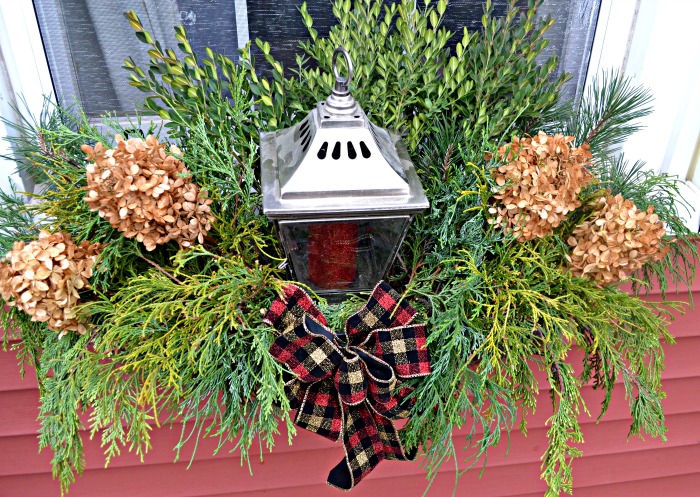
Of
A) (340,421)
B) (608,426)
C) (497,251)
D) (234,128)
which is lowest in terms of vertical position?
(608,426)

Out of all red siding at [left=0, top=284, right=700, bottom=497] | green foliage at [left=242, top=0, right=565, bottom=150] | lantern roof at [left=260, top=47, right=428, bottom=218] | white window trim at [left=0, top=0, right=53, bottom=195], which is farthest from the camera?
red siding at [left=0, top=284, right=700, bottom=497]

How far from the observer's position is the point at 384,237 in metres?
0.84

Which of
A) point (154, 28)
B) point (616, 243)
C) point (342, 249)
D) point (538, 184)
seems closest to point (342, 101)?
point (342, 249)

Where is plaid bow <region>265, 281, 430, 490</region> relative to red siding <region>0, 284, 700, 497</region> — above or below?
above

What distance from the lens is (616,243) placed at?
0.87 m

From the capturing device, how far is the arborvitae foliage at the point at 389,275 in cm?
84

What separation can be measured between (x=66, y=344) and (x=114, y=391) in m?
0.12

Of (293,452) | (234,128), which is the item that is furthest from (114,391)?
(293,452)

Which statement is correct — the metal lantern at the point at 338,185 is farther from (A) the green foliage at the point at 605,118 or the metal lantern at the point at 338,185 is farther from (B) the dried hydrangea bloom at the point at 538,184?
(A) the green foliage at the point at 605,118

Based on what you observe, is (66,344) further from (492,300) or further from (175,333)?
(492,300)

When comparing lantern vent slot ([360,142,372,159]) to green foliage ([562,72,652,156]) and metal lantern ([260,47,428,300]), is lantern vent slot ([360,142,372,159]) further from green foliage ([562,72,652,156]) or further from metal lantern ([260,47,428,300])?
green foliage ([562,72,652,156])

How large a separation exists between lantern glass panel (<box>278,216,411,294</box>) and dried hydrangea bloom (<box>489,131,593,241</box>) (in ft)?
0.58

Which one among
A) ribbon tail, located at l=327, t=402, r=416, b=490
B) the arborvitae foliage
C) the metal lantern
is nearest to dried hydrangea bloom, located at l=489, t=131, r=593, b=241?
the arborvitae foliage

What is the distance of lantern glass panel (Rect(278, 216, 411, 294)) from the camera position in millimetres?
801
